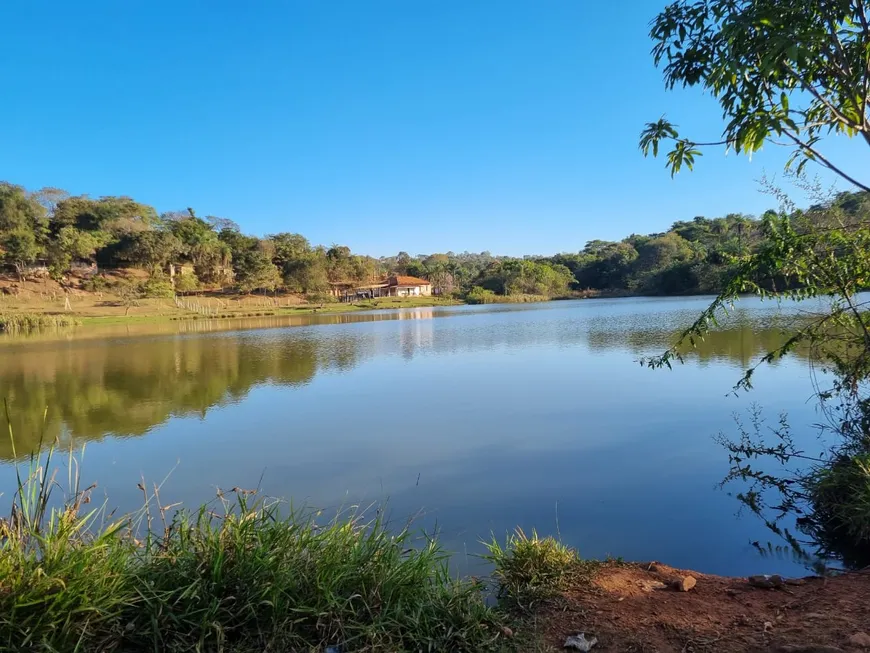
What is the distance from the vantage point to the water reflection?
29.5 ft

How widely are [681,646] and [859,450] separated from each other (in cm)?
360

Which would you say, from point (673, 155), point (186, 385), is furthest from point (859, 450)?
point (186, 385)

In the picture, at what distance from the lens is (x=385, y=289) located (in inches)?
2672

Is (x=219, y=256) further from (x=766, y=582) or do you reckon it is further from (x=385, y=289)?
(x=766, y=582)

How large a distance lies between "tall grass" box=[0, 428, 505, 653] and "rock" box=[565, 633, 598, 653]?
0.31 metres

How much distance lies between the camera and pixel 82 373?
535 inches

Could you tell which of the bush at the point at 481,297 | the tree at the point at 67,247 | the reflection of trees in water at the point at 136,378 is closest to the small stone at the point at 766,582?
the reflection of trees in water at the point at 136,378

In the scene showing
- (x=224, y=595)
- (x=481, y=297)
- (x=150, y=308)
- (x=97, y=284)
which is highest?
(x=97, y=284)

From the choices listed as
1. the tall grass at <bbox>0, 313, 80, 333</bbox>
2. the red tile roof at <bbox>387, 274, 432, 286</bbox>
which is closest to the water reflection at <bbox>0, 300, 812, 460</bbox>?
the tall grass at <bbox>0, 313, 80, 333</bbox>

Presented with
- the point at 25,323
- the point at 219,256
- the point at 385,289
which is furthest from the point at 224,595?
the point at 385,289

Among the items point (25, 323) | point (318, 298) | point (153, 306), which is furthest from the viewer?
point (318, 298)

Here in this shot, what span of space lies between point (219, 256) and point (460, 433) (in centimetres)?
5370

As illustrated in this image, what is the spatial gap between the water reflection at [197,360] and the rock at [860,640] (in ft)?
18.7

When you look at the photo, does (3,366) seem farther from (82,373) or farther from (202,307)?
(202,307)
